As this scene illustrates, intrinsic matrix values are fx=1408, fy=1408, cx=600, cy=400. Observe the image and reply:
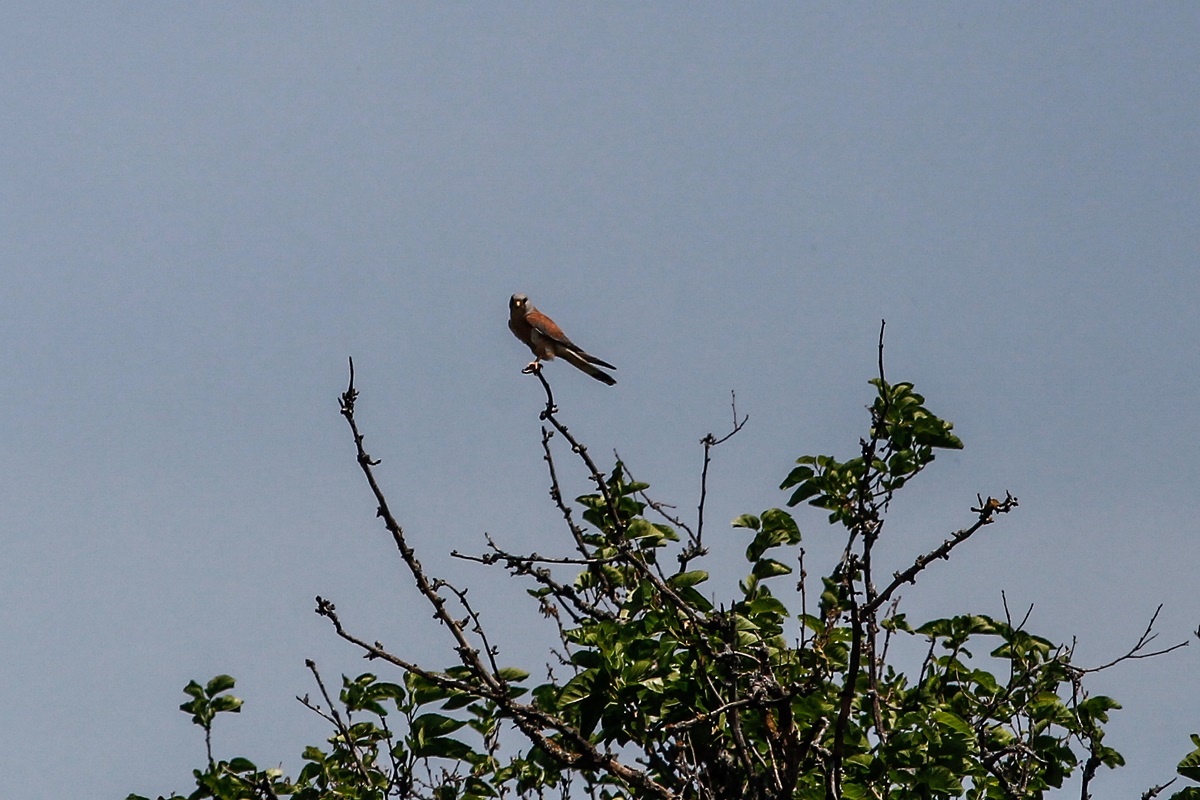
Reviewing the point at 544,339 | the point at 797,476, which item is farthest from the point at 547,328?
the point at 797,476

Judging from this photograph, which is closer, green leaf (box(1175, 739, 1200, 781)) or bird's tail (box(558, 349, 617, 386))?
green leaf (box(1175, 739, 1200, 781))

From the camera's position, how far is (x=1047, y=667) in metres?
5.97

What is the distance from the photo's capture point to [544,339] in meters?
10.8

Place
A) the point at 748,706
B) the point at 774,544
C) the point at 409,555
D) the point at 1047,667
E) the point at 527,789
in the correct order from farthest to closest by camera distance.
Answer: the point at 527,789
the point at 1047,667
the point at 774,544
the point at 409,555
the point at 748,706

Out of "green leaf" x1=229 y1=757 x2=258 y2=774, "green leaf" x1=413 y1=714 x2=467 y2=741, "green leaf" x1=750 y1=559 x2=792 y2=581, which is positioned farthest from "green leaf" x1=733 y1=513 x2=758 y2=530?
"green leaf" x1=229 y1=757 x2=258 y2=774

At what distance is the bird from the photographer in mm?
10453

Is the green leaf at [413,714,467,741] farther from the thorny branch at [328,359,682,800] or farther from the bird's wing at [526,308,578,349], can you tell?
the bird's wing at [526,308,578,349]

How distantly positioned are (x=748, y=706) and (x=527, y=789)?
2118 millimetres

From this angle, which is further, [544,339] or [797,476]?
[544,339]

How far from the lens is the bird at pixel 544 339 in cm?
1045

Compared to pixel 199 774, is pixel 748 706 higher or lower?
lower

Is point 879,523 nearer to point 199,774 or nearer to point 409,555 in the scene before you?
point 409,555

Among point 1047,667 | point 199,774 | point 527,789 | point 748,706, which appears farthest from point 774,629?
point 199,774

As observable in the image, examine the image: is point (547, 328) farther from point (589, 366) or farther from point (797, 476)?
point (797, 476)
